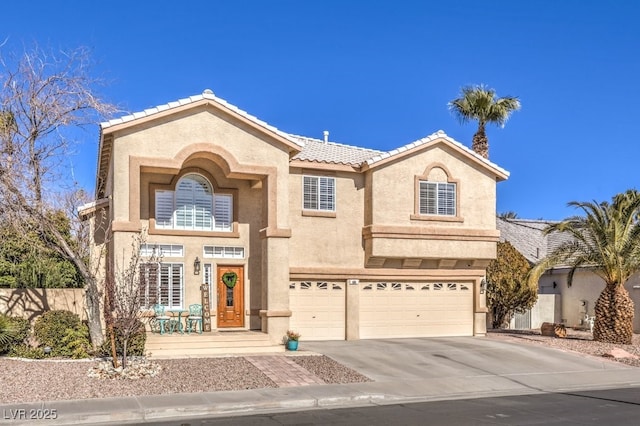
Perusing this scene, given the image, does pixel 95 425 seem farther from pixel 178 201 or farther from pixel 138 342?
pixel 178 201

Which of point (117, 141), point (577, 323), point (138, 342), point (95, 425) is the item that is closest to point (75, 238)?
point (117, 141)

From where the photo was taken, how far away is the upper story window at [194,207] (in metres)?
21.5

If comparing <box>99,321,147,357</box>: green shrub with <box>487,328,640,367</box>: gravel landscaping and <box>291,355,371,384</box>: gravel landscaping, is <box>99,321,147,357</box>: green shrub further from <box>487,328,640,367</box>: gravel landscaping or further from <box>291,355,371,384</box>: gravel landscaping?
<box>487,328,640,367</box>: gravel landscaping

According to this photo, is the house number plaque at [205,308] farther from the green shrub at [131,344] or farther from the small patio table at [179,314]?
the green shrub at [131,344]

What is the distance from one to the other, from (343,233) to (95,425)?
42.7 feet

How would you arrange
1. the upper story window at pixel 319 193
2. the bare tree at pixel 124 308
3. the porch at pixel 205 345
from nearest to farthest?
the bare tree at pixel 124 308 → the porch at pixel 205 345 → the upper story window at pixel 319 193

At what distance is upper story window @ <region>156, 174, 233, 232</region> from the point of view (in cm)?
2148

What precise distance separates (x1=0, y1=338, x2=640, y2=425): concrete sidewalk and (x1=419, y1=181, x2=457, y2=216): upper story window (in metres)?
4.59

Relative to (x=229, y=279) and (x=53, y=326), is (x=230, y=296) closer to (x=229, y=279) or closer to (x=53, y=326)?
(x=229, y=279)

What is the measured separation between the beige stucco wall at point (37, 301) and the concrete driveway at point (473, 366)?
23.8 feet

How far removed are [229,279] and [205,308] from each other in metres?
1.30

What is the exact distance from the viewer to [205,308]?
21.2m

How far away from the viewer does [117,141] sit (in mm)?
19078

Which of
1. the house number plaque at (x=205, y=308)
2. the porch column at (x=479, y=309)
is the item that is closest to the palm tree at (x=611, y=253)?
the porch column at (x=479, y=309)
